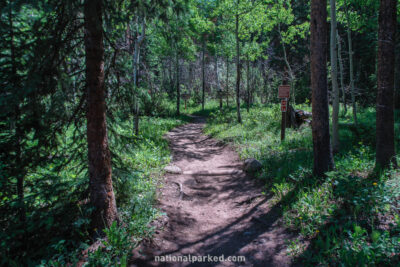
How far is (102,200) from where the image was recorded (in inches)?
155

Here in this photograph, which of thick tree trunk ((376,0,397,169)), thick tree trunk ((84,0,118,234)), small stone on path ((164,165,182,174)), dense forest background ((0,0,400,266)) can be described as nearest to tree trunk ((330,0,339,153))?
dense forest background ((0,0,400,266))

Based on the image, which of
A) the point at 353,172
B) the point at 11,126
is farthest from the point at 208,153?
the point at 11,126

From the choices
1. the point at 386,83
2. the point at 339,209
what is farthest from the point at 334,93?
the point at 339,209

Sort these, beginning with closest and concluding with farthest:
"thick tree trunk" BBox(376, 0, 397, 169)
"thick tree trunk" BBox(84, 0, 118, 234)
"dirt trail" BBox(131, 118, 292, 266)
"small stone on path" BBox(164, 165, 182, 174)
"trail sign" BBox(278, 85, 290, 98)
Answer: "thick tree trunk" BBox(84, 0, 118, 234), "dirt trail" BBox(131, 118, 292, 266), "thick tree trunk" BBox(376, 0, 397, 169), "small stone on path" BBox(164, 165, 182, 174), "trail sign" BBox(278, 85, 290, 98)

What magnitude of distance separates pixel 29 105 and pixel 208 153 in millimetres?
7706

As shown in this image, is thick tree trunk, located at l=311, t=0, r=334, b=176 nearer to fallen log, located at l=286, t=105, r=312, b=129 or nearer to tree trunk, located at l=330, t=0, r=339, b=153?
tree trunk, located at l=330, t=0, r=339, b=153

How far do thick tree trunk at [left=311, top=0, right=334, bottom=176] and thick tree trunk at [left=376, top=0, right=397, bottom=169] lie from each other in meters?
1.11

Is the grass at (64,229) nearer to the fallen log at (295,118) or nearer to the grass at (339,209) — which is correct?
the grass at (339,209)

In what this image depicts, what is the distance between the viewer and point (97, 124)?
3783 mm

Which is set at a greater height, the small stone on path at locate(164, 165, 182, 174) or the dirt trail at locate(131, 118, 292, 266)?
the small stone on path at locate(164, 165, 182, 174)

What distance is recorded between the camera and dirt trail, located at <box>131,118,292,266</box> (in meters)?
3.90

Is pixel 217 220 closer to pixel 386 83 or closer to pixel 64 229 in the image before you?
pixel 64 229

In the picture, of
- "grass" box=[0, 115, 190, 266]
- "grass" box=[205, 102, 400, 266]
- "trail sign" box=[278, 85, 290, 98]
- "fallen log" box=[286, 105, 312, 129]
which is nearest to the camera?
"grass" box=[205, 102, 400, 266]

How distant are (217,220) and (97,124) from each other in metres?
3.24
